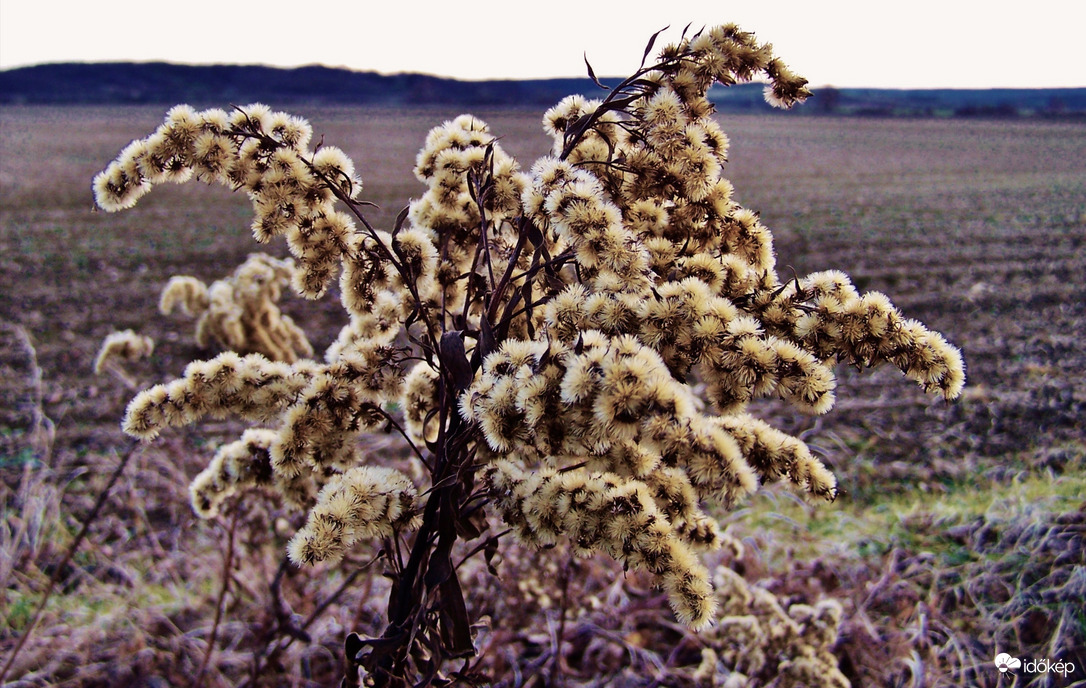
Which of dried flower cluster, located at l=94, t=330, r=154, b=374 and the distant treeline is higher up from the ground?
the distant treeline

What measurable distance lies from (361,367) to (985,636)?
115 inches

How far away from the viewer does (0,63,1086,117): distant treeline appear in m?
51.5

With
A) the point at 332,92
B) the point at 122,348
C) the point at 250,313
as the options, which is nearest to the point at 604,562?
the point at 250,313

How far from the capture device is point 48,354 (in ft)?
24.2

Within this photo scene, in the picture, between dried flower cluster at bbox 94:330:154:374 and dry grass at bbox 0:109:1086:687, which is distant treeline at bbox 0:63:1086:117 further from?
dried flower cluster at bbox 94:330:154:374

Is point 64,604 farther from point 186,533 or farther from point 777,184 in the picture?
point 777,184

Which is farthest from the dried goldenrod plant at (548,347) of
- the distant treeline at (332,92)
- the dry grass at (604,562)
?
the distant treeline at (332,92)

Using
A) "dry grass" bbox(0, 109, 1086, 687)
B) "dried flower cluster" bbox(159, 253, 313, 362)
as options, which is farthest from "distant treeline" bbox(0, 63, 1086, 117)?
"dried flower cluster" bbox(159, 253, 313, 362)

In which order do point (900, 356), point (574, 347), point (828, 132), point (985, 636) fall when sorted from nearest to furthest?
1. point (574, 347)
2. point (900, 356)
3. point (985, 636)
4. point (828, 132)

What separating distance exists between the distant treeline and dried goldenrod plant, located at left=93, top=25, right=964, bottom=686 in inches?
1879

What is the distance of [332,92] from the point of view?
65250 mm

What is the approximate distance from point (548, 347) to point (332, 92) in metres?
70.6

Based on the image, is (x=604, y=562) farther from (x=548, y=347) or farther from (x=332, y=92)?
(x=332, y=92)

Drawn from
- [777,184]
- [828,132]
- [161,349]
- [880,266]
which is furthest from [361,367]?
[828,132]
